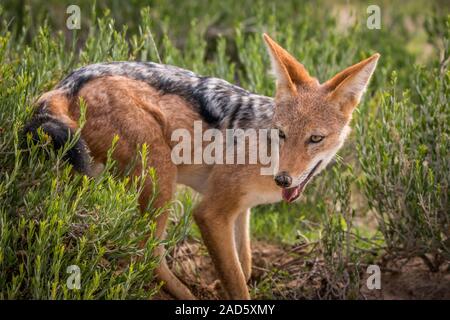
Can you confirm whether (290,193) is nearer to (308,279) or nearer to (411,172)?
(411,172)

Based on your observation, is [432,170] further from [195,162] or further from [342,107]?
[195,162]

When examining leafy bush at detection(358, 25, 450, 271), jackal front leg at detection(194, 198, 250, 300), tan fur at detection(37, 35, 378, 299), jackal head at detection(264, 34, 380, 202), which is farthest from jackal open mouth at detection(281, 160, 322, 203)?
leafy bush at detection(358, 25, 450, 271)

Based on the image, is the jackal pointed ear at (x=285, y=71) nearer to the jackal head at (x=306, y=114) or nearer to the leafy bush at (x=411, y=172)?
the jackal head at (x=306, y=114)

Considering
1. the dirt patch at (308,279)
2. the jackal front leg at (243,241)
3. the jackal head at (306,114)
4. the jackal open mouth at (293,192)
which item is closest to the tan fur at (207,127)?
the jackal head at (306,114)

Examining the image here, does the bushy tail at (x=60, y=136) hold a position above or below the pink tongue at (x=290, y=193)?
above

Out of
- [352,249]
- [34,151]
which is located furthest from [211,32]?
[34,151]

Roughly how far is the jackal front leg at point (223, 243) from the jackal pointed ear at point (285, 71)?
0.89 m

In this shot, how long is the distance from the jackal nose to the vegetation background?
1.83 ft

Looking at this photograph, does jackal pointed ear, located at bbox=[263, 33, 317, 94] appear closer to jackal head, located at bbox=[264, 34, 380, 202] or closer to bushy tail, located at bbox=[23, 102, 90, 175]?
jackal head, located at bbox=[264, 34, 380, 202]

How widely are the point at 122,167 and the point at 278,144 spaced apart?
3.31ft

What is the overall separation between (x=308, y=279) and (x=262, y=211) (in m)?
1.16

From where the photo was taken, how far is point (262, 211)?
724cm

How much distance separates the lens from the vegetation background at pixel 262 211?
185 inches

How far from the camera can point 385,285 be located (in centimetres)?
622
